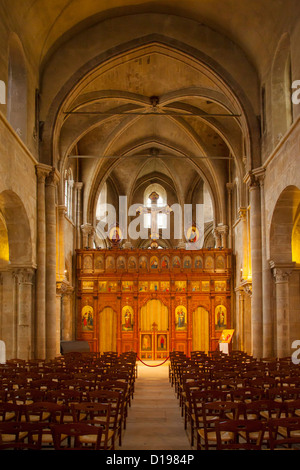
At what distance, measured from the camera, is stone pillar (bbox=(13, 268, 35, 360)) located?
24.0 meters

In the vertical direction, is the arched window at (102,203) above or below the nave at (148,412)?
above

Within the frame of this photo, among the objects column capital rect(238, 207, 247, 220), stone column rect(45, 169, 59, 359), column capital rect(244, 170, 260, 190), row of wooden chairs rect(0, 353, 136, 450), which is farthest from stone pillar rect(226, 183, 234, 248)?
row of wooden chairs rect(0, 353, 136, 450)

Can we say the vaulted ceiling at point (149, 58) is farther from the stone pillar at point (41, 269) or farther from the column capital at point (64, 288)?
the column capital at point (64, 288)

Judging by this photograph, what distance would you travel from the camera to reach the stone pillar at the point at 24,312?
2405 centimetres

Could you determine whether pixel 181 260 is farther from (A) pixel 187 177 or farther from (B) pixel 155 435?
(B) pixel 155 435

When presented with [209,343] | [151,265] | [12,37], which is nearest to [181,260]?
[151,265]

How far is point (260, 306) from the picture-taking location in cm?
2512

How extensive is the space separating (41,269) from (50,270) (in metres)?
1.02

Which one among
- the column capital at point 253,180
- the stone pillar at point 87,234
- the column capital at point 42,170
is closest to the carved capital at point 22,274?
the column capital at point 42,170

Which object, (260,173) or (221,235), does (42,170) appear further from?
(221,235)

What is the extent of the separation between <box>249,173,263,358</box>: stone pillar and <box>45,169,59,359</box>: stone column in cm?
927

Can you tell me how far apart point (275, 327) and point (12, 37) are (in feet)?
53.1

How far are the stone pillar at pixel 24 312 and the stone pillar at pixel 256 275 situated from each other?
33.1ft

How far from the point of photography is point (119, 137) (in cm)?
3762
